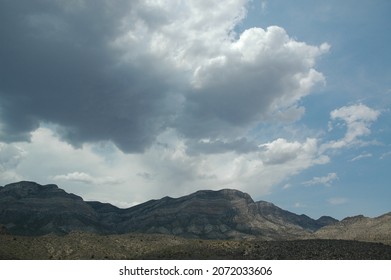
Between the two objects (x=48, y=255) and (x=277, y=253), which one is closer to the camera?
(x=277, y=253)

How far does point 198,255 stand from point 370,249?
21.7m

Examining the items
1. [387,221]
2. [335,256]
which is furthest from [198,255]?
[387,221]

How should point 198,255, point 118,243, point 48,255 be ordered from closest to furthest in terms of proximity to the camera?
point 198,255
point 48,255
point 118,243

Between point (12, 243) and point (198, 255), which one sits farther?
point (12, 243)

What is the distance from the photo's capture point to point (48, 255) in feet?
216

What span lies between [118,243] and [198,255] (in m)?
21.0
